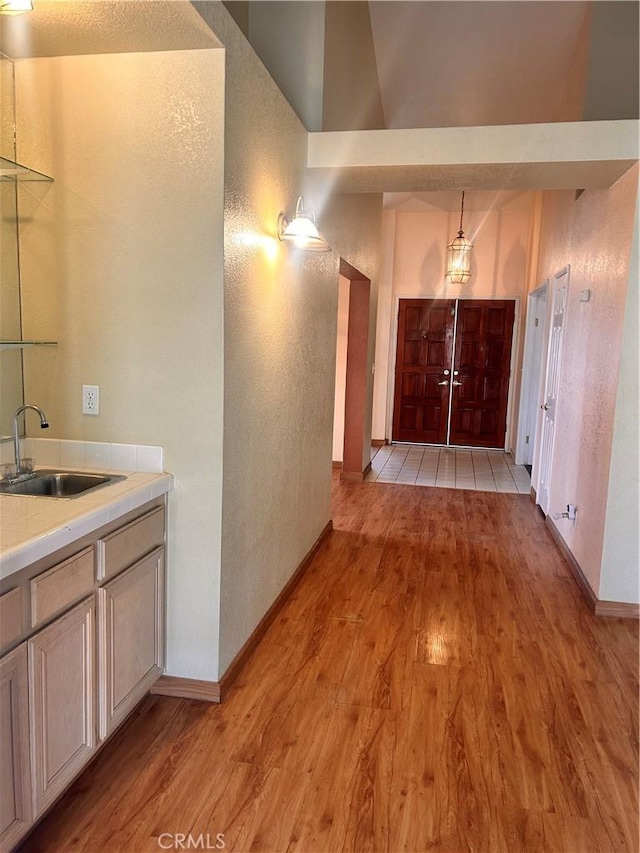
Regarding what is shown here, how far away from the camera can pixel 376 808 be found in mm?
1844

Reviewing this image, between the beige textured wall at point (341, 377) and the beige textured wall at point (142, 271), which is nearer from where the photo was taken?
the beige textured wall at point (142, 271)

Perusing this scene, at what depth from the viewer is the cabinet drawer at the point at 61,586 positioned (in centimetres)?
155

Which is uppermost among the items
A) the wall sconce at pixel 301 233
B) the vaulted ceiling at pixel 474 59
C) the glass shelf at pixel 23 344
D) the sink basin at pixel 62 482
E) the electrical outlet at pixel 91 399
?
the vaulted ceiling at pixel 474 59

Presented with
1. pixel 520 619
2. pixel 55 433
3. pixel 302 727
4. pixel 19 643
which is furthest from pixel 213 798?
pixel 520 619

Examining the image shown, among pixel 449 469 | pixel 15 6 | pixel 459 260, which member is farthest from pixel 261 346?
pixel 459 260

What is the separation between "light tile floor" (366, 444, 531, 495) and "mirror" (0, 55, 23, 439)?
439 cm

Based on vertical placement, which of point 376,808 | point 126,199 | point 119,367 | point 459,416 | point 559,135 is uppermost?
point 559,135

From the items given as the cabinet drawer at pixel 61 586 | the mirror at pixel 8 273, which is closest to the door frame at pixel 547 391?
the mirror at pixel 8 273

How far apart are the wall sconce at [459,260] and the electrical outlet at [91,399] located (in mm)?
5741

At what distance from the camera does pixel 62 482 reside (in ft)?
7.33

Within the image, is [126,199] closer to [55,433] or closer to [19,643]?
[55,433]

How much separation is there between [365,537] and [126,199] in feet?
9.84

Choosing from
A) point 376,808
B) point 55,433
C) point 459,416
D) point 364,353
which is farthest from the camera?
point 459,416

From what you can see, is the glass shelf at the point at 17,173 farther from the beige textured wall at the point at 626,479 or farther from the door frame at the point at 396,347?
the door frame at the point at 396,347
